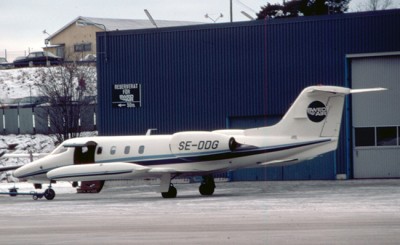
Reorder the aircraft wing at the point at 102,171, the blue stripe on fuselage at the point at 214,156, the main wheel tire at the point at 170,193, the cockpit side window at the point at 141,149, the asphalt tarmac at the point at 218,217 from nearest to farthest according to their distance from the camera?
1. the asphalt tarmac at the point at 218,217
2. the blue stripe on fuselage at the point at 214,156
3. the aircraft wing at the point at 102,171
4. the main wheel tire at the point at 170,193
5. the cockpit side window at the point at 141,149

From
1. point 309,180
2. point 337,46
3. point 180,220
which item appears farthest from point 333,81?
point 180,220

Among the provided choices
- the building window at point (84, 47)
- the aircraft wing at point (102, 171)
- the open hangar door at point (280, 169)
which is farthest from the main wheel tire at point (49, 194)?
the building window at point (84, 47)

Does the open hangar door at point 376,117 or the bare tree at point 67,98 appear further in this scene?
the bare tree at point 67,98

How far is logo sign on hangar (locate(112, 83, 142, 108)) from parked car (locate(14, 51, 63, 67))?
48.9 metres

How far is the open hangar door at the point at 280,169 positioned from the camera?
4672 centimetres

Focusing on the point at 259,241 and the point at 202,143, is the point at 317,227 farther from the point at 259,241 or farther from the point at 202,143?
the point at 202,143

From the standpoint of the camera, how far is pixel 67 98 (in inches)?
2712

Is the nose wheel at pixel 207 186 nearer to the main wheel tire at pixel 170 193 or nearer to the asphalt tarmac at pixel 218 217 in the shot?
the asphalt tarmac at pixel 218 217

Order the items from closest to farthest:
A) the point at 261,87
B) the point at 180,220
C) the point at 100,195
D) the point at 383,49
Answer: the point at 180,220 → the point at 100,195 → the point at 383,49 → the point at 261,87

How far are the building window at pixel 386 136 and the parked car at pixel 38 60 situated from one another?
2281 inches

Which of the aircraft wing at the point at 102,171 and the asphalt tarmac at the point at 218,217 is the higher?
the aircraft wing at the point at 102,171

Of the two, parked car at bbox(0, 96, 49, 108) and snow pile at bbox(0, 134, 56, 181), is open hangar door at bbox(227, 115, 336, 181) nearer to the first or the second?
snow pile at bbox(0, 134, 56, 181)

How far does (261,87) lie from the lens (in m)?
48.2

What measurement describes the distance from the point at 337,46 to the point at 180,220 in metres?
22.5
